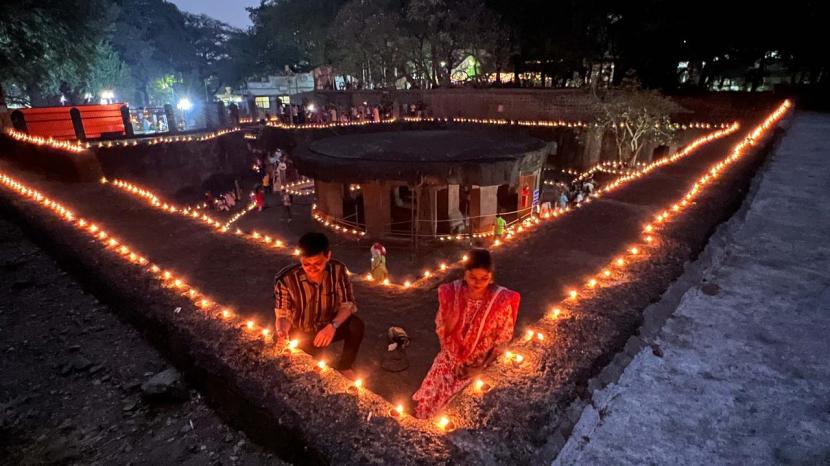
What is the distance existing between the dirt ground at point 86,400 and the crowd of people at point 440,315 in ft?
3.37

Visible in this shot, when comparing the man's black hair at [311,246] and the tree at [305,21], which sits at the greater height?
the tree at [305,21]

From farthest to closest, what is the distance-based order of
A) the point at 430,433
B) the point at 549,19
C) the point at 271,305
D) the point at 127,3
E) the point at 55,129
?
the point at 127,3
the point at 549,19
the point at 55,129
the point at 271,305
the point at 430,433

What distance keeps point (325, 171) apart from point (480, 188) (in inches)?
208

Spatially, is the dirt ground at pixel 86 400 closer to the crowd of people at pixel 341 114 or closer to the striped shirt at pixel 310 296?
the striped shirt at pixel 310 296

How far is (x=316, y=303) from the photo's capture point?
12.3 feet

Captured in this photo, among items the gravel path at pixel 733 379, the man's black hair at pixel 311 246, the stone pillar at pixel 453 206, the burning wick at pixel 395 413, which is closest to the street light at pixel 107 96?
the stone pillar at pixel 453 206

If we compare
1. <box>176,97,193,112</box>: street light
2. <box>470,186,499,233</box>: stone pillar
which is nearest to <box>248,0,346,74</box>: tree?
<box>176,97,193,112</box>: street light

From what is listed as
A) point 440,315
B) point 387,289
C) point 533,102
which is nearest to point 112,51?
point 533,102

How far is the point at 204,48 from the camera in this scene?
177 feet

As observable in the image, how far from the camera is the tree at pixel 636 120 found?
1964cm

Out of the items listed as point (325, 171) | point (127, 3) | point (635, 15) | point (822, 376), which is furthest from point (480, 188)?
point (127, 3)

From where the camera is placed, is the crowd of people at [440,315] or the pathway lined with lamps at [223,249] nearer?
the crowd of people at [440,315]

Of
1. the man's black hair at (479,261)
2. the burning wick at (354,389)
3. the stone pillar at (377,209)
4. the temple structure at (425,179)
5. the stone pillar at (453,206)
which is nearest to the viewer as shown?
the burning wick at (354,389)

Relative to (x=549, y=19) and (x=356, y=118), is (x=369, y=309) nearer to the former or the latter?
(x=356, y=118)
